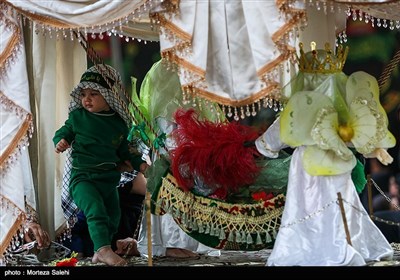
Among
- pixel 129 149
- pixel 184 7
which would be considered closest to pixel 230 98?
pixel 184 7

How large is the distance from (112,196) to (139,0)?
159 cm

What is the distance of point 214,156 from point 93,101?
0.98 m

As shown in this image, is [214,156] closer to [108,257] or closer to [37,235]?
[108,257]

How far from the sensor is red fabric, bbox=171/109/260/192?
6121mm

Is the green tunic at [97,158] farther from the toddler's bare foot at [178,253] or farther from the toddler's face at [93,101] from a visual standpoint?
the toddler's bare foot at [178,253]

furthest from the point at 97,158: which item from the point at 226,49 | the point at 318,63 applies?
the point at 318,63

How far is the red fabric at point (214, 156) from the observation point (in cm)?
612

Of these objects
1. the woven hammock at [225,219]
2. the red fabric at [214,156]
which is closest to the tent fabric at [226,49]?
the red fabric at [214,156]

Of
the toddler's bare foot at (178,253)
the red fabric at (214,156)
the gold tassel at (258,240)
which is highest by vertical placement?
the red fabric at (214,156)

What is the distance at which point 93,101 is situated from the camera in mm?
6594

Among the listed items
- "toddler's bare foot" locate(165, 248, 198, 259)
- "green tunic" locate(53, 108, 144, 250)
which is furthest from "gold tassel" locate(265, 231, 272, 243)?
"green tunic" locate(53, 108, 144, 250)

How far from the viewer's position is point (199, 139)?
20.3 ft

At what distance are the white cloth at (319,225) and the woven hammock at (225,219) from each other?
0.54 metres

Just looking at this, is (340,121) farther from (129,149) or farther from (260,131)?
(129,149)
